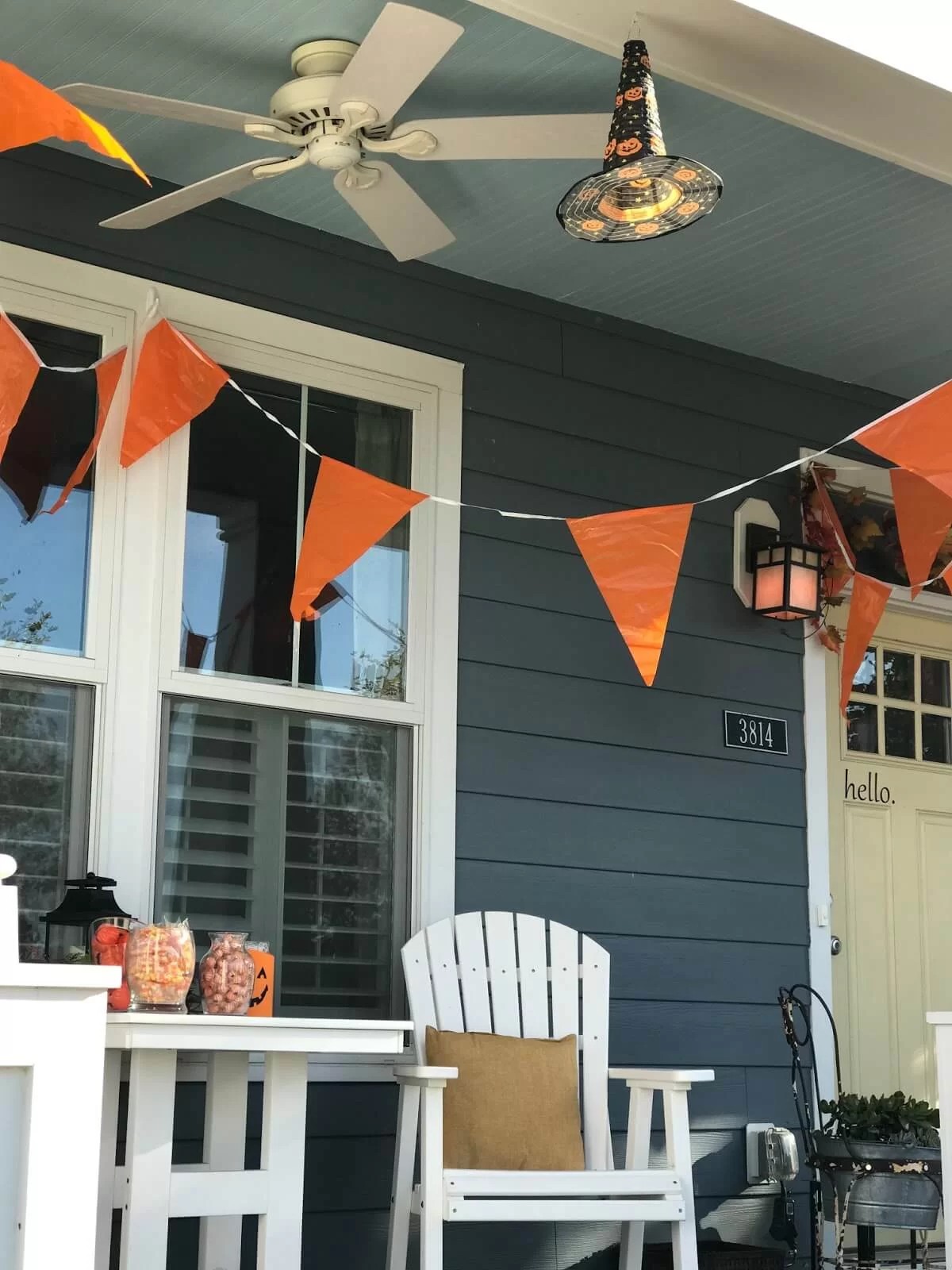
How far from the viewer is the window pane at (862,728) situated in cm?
465

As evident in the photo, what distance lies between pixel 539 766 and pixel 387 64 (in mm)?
1859

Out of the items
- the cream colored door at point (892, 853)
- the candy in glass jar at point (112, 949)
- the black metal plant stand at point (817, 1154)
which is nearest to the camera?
the candy in glass jar at point (112, 949)

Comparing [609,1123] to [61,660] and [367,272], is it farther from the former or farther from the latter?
[367,272]

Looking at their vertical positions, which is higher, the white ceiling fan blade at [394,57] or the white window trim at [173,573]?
the white ceiling fan blade at [394,57]

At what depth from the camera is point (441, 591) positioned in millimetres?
3830

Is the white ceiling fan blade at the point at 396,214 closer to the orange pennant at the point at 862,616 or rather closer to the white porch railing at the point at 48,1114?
the orange pennant at the point at 862,616

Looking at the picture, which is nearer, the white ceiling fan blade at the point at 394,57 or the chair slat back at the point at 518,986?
the white ceiling fan blade at the point at 394,57

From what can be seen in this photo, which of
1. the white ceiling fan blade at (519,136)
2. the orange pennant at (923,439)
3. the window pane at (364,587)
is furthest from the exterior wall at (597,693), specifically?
the orange pennant at (923,439)

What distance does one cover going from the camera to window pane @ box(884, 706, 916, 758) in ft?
15.6

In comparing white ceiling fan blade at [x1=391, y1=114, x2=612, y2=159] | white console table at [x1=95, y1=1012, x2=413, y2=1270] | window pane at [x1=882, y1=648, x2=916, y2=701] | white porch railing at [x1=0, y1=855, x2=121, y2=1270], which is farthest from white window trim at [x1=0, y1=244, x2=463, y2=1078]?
white porch railing at [x1=0, y1=855, x2=121, y2=1270]

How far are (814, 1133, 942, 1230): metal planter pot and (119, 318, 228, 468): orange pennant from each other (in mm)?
2282

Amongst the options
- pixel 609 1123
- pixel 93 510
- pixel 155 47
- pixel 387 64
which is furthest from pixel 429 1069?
pixel 155 47

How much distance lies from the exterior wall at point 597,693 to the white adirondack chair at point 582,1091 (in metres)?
0.22

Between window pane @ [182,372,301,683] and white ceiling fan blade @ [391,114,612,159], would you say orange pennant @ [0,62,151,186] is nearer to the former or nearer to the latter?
white ceiling fan blade @ [391,114,612,159]
